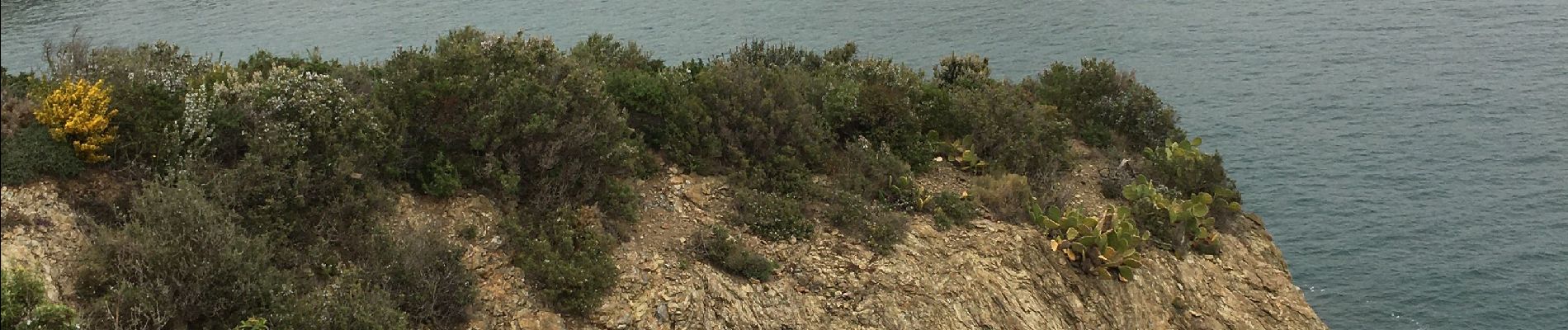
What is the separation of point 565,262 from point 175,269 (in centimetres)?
482

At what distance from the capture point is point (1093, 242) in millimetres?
20609

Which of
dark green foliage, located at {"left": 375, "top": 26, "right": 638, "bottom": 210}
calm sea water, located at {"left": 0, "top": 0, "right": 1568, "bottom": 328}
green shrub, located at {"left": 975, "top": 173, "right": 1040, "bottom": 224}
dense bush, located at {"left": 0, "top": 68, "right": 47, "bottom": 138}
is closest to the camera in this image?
dense bush, located at {"left": 0, "top": 68, "right": 47, "bottom": 138}

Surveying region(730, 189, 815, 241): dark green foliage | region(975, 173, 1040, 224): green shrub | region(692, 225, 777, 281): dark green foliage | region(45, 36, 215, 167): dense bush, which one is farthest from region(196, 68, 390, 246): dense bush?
region(975, 173, 1040, 224): green shrub

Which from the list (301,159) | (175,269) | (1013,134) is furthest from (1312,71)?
(175,269)

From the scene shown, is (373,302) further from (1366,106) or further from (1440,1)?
(1440,1)

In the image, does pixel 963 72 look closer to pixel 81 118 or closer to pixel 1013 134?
pixel 1013 134

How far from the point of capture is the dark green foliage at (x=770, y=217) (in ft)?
58.0

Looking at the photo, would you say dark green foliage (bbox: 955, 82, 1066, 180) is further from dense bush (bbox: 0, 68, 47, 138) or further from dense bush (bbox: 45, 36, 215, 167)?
dense bush (bbox: 0, 68, 47, 138)

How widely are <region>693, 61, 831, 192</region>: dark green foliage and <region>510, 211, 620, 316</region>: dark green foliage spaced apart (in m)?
4.33

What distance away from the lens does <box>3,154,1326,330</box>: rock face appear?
1374 cm

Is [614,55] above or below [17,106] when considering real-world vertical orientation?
below

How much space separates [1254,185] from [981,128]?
15.8 metres

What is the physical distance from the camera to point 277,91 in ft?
45.2

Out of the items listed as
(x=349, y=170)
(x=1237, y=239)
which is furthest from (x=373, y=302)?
(x=1237, y=239)
